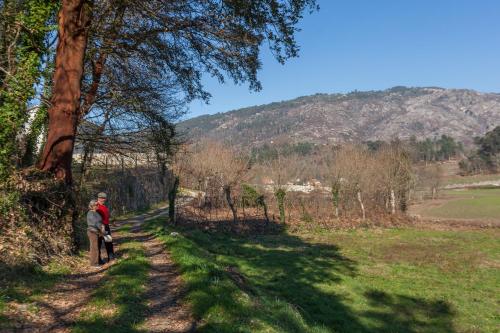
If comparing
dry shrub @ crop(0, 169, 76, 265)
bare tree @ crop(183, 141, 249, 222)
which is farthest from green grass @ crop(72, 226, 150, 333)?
bare tree @ crop(183, 141, 249, 222)

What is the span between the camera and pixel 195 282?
25.4 feet

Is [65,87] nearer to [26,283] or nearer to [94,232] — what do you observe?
[94,232]

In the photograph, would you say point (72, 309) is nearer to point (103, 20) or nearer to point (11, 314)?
point (11, 314)

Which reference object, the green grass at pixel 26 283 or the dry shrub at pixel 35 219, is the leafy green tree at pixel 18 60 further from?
the green grass at pixel 26 283

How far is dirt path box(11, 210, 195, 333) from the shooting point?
578cm

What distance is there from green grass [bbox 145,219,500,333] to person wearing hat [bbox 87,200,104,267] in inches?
72.4

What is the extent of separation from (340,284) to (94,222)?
849 cm

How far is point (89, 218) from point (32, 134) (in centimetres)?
364

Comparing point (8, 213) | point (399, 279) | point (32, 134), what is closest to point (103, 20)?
point (32, 134)

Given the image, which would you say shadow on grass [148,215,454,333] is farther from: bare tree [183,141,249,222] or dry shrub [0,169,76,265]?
bare tree [183,141,249,222]

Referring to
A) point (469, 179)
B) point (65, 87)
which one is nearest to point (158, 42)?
point (65, 87)

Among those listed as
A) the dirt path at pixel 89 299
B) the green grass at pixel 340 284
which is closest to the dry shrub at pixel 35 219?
the dirt path at pixel 89 299

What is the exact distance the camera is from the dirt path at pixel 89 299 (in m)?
5.78

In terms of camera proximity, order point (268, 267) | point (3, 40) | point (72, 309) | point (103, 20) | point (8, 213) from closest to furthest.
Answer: point (72, 309) → point (8, 213) → point (3, 40) → point (103, 20) → point (268, 267)
